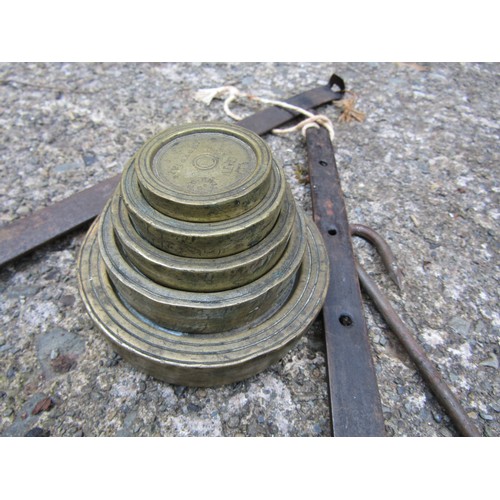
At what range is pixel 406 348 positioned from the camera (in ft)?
4.55

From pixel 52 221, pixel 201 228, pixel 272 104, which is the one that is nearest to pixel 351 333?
pixel 201 228

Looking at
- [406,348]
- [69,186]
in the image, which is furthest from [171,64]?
[406,348]

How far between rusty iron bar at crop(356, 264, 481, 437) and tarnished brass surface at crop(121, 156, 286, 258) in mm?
548

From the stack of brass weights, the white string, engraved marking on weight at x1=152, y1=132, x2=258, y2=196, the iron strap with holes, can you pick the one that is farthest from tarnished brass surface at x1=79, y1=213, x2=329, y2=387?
the white string

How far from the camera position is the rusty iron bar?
126 centimetres

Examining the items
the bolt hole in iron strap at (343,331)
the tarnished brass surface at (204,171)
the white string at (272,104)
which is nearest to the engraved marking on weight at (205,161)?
the tarnished brass surface at (204,171)

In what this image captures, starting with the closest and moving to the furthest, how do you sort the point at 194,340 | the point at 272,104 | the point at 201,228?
the point at 201,228 → the point at 194,340 → the point at 272,104

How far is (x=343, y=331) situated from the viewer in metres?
1.39

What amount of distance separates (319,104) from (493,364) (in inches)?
56.9

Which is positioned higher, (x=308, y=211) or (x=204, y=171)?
(x=204, y=171)

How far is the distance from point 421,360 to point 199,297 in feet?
2.34

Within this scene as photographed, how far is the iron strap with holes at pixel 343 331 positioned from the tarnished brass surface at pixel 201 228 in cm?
44

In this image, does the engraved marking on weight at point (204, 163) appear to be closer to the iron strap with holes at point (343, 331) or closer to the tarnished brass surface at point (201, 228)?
the tarnished brass surface at point (201, 228)

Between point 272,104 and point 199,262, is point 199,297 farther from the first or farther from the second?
point 272,104
